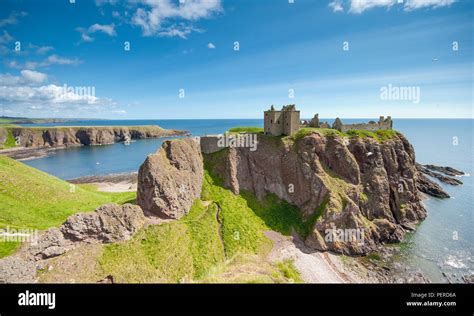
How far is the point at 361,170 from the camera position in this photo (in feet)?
191

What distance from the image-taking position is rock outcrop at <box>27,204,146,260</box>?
29.0 metres

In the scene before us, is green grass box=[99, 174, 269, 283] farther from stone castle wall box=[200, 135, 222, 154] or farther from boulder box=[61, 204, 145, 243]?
stone castle wall box=[200, 135, 222, 154]

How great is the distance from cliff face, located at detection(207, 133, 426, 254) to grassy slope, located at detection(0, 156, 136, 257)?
32.4m

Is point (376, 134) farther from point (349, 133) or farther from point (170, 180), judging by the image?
point (170, 180)

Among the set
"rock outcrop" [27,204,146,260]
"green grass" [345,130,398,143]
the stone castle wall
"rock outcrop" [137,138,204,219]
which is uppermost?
"green grass" [345,130,398,143]

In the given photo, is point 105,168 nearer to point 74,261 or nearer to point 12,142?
point 74,261

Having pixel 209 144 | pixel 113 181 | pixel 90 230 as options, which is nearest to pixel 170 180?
pixel 90 230

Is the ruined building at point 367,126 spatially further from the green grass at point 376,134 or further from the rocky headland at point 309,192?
the rocky headland at point 309,192

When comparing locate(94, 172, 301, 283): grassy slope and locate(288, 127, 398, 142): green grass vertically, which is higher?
locate(288, 127, 398, 142): green grass

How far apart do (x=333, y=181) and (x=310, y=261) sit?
65.3ft

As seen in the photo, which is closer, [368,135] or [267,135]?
[267,135]

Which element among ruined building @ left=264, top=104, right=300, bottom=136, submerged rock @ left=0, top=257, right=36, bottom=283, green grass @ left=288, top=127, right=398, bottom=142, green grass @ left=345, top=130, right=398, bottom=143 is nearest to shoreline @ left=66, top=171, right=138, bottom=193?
ruined building @ left=264, top=104, right=300, bottom=136
